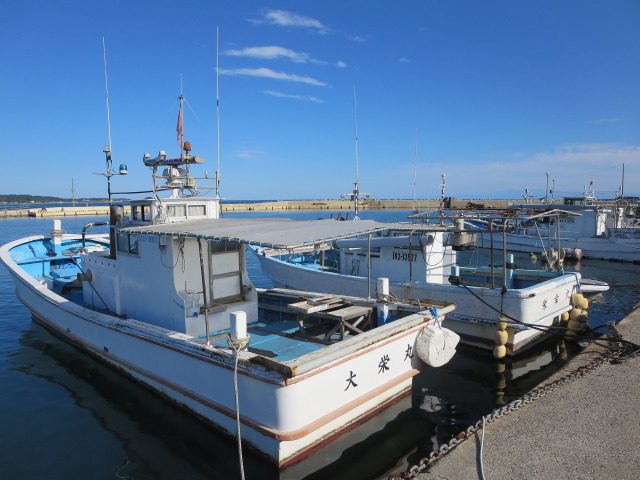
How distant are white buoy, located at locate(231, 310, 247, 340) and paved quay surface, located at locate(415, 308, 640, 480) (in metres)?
2.90

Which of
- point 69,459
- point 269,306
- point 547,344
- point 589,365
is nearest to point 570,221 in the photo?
point 547,344

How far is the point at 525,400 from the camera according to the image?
7129mm

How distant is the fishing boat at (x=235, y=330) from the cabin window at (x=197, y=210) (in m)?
0.02

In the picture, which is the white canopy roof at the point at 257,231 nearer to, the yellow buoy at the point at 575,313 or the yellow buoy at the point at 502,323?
the yellow buoy at the point at 502,323

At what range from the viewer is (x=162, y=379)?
7598 mm

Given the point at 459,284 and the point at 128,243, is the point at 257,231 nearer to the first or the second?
the point at 128,243

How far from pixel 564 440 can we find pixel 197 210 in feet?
26.9

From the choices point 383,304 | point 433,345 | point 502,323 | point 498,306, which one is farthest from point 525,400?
point 498,306

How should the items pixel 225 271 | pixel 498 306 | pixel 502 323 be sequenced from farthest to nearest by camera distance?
pixel 498 306 < pixel 502 323 < pixel 225 271

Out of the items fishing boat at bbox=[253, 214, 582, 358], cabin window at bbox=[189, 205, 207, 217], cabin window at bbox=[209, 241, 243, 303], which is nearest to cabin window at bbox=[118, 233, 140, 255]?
cabin window at bbox=[189, 205, 207, 217]

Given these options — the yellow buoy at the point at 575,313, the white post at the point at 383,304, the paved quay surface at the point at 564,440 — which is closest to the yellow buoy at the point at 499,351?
the paved quay surface at the point at 564,440

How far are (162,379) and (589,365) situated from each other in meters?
8.46

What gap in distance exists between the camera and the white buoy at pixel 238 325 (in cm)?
574

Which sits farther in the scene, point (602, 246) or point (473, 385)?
point (602, 246)
